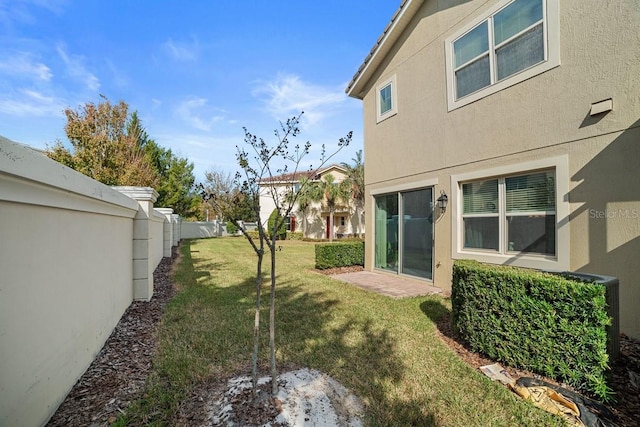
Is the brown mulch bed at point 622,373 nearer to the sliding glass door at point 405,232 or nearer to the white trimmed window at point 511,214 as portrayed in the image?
the white trimmed window at point 511,214

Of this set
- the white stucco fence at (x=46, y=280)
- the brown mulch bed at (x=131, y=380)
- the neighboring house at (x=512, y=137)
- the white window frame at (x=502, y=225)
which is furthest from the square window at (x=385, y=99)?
the white stucco fence at (x=46, y=280)

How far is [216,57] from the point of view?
962cm

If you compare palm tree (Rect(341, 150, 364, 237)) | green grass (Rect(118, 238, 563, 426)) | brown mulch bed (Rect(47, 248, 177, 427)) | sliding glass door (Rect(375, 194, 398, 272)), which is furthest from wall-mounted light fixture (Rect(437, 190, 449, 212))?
palm tree (Rect(341, 150, 364, 237))

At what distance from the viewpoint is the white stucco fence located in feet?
5.97

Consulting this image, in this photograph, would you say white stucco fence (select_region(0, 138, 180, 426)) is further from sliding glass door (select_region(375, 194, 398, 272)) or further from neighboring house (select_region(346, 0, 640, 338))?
sliding glass door (select_region(375, 194, 398, 272))

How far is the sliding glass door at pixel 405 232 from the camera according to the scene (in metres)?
7.65

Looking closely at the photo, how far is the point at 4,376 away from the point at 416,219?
7.75 m

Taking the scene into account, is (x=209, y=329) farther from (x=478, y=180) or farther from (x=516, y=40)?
(x=516, y=40)

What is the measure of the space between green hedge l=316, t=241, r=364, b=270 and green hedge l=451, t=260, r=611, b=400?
6.39 m

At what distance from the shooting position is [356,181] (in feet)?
88.0

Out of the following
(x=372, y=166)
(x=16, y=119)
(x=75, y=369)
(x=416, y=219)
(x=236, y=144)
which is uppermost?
(x=16, y=119)

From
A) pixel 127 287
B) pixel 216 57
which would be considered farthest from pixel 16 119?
pixel 127 287

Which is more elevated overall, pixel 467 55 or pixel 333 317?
pixel 467 55

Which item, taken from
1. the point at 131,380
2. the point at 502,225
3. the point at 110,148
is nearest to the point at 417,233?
the point at 502,225
